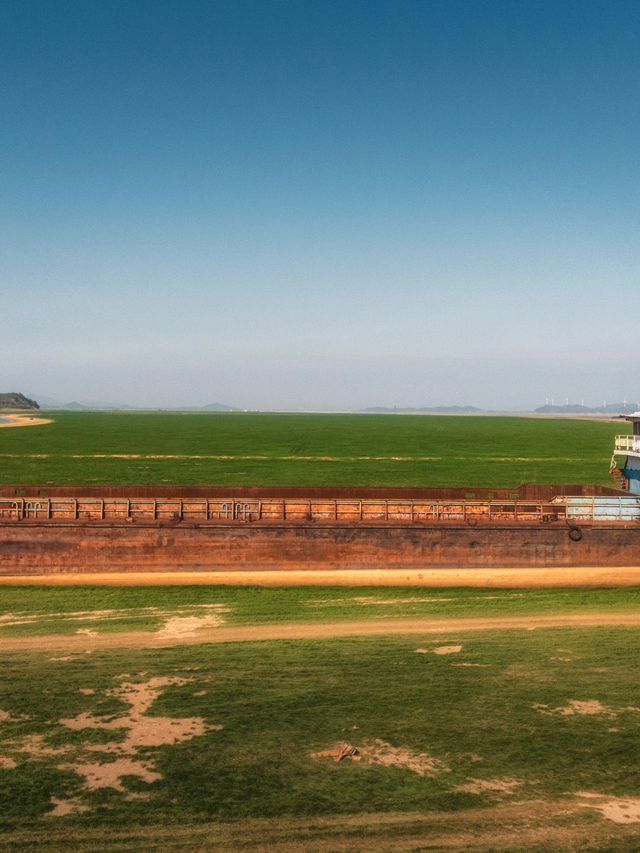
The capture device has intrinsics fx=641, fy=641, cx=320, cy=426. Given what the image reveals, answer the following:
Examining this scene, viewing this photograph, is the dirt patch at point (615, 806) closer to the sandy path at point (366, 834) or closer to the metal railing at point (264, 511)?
the sandy path at point (366, 834)

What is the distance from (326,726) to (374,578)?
1591 centimetres

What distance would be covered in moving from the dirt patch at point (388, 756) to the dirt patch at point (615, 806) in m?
2.97

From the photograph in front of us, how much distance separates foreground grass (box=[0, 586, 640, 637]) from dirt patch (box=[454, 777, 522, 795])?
39.1 feet

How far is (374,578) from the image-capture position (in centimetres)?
3212

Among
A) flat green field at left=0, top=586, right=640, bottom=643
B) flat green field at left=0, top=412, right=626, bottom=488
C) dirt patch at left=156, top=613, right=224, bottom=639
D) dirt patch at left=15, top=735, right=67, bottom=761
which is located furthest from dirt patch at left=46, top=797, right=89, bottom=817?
flat green field at left=0, top=412, right=626, bottom=488

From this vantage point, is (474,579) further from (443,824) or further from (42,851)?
(42,851)

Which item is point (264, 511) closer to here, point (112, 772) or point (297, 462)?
point (112, 772)

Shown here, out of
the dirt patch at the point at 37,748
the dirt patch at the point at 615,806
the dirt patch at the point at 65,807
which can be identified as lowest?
the dirt patch at the point at 615,806

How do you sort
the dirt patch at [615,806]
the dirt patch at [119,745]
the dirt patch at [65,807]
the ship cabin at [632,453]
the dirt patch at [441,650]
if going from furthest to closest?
1. the ship cabin at [632,453]
2. the dirt patch at [441,650]
3. the dirt patch at [119,745]
4. the dirt patch at [615,806]
5. the dirt patch at [65,807]

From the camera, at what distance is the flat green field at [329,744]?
486 inches

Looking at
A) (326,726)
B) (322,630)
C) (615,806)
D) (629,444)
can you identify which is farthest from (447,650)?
(629,444)

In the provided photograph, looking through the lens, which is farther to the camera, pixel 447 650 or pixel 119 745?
pixel 447 650

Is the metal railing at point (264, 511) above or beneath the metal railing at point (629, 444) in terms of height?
beneath

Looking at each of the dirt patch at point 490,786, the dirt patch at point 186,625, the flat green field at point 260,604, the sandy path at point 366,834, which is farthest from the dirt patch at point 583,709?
the dirt patch at point 186,625
